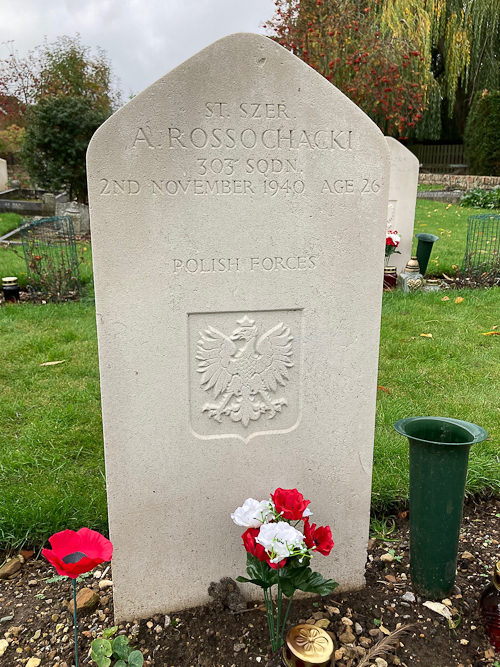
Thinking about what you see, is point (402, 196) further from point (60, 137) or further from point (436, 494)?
point (60, 137)

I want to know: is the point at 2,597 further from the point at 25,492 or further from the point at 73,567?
the point at 73,567

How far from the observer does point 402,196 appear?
7656 millimetres

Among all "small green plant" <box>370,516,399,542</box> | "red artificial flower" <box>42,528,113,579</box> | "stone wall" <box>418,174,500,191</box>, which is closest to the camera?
"red artificial flower" <box>42,528,113,579</box>

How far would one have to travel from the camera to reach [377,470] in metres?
3.12

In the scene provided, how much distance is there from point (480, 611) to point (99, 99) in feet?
54.3

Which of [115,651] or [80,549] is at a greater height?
[80,549]

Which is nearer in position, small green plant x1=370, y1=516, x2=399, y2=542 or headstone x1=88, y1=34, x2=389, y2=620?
headstone x1=88, y1=34, x2=389, y2=620

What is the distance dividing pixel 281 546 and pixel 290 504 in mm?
198

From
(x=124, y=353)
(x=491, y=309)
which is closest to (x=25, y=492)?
(x=124, y=353)

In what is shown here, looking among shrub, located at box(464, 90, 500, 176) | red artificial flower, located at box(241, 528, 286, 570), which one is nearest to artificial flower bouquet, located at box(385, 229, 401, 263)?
red artificial flower, located at box(241, 528, 286, 570)

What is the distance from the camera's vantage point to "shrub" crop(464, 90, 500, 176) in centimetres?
1808

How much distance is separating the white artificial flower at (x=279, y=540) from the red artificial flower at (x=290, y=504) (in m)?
0.06

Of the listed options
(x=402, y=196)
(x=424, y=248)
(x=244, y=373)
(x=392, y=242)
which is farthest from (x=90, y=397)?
(x=402, y=196)

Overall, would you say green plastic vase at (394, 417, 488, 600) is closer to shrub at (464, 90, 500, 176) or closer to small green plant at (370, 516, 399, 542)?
small green plant at (370, 516, 399, 542)
